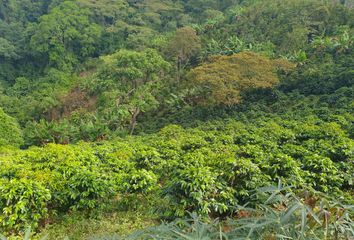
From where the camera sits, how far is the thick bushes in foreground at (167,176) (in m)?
5.04

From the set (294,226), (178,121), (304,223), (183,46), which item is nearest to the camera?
(304,223)

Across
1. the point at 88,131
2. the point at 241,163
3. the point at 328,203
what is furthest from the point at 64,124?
the point at 328,203

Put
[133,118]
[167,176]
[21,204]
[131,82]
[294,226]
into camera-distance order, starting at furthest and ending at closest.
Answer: [131,82], [133,118], [167,176], [21,204], [294,226]

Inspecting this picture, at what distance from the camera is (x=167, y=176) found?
7.16 meters

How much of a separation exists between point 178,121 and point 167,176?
1066cm

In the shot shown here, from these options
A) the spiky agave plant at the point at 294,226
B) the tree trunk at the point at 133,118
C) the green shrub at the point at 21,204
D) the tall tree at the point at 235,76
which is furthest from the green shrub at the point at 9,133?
the spiky agave plant at the point at 294,226

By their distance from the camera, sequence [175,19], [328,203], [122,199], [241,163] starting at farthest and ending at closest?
1. [175,19]
2. [122,199]
3. [241,163]
4. [328,203]

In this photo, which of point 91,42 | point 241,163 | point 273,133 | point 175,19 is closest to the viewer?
point 241,163

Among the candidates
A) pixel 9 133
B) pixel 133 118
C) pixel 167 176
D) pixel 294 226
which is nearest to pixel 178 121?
pixel 133 118

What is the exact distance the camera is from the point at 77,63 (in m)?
30.7

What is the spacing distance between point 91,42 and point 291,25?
1767 centimetres

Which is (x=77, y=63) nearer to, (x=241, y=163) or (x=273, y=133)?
(x=273, y=133)

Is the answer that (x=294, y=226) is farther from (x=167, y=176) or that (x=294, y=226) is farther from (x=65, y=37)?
(x=65, y=37)

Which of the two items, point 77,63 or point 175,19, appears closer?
point 77,63
